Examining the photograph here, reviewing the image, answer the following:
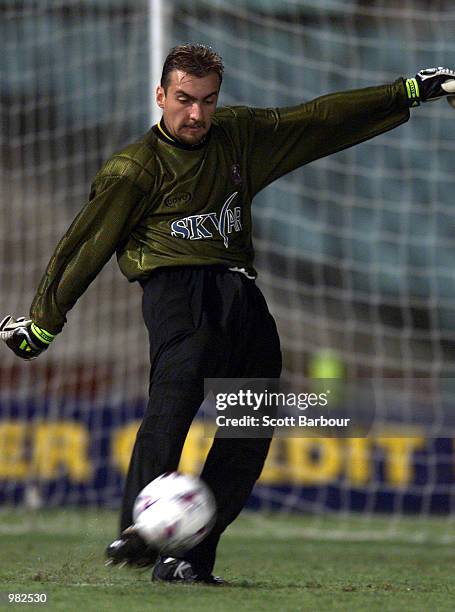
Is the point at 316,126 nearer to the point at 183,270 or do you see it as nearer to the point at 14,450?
the point at 183,270

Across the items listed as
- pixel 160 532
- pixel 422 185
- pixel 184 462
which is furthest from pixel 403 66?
pixel 160 532

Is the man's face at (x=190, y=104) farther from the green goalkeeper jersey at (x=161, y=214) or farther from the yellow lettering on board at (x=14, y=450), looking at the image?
the yellow lettering on board at (x=14, y=450)

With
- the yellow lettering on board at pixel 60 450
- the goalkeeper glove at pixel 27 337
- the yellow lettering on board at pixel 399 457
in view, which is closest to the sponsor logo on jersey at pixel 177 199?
the goalkeeper glove at pixel 27 337

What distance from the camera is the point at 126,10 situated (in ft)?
41.0

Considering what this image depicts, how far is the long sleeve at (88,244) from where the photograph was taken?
422 cm

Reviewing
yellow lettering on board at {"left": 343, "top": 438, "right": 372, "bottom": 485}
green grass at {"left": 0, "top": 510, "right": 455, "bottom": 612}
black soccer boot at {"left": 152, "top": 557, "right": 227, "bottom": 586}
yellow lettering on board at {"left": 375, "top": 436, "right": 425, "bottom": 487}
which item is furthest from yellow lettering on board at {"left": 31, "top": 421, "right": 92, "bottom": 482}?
black soccer boot at {"left": 152, "top": 557, "right": 227, "bottom": 586}

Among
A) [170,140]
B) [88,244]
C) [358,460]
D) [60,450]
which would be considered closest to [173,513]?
[88,244]

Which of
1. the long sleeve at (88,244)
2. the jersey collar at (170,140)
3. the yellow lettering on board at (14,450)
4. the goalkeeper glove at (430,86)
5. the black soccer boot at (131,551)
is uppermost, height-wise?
the goalkeeper glove at (430,86)

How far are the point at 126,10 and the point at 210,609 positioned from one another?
31.1 ft

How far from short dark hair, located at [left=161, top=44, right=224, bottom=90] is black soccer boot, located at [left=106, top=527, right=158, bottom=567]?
1434mm

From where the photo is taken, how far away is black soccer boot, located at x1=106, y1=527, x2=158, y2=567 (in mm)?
3879

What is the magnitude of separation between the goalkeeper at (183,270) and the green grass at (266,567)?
0.27 meters

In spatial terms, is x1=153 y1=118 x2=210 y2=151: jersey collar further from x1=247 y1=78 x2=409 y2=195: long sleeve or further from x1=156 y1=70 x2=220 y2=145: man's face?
x1=247 y1=78 x2=409 y2=195: long sleeve

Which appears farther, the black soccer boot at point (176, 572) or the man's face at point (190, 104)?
the black soccer boot at point (176, 572)
